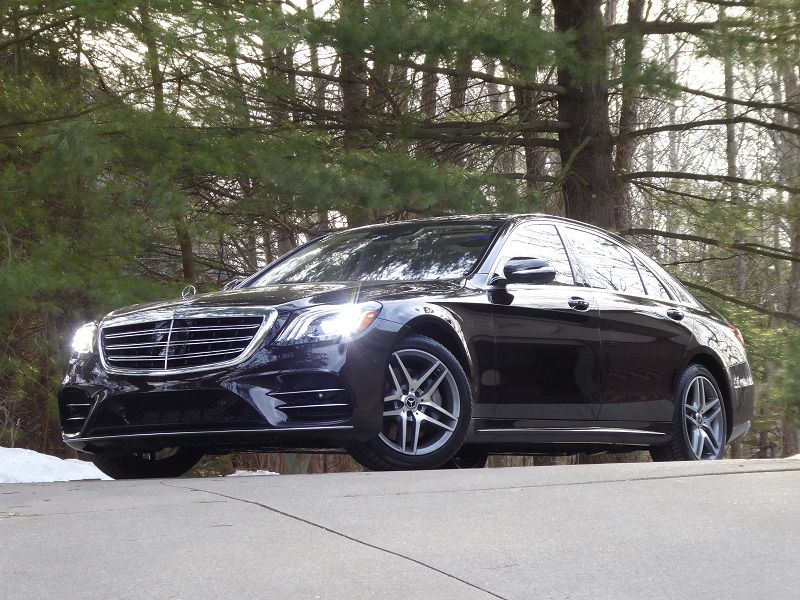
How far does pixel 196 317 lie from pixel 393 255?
158 cm

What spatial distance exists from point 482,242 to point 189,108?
678 centimetres

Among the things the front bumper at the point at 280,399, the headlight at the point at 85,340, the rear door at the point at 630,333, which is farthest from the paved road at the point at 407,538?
the rear door at the point at 630,333

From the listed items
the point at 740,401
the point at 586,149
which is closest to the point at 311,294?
the point at 740,401

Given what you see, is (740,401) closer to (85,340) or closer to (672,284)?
(672,284)

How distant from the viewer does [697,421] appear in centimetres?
930

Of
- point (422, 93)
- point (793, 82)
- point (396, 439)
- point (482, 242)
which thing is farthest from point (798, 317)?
point (396, 439)

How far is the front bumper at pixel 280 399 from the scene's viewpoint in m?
6.55

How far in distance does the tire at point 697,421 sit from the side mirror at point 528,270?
1.93m

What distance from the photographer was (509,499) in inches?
217

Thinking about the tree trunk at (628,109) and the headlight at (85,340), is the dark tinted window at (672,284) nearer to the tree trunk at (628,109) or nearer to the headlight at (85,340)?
the headlight at (85,340)

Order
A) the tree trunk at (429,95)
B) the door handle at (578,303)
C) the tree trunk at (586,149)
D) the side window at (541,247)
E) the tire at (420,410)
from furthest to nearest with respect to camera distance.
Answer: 1. the tree trunk at (586,149)
2. the tree trunk at (429,95)
3. the door handle at (578,303)
4. the side window at (541,247)
5. the tire at (420,410)

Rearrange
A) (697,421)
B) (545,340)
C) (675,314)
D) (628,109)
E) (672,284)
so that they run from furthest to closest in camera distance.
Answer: (628,109) < (672,284) < (697,421) < (675,314) < (545,340)

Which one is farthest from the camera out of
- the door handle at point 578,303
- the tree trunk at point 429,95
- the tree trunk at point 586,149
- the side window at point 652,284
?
the tree trunk at point 586,149

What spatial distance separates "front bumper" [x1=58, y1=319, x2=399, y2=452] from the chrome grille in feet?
0.31
